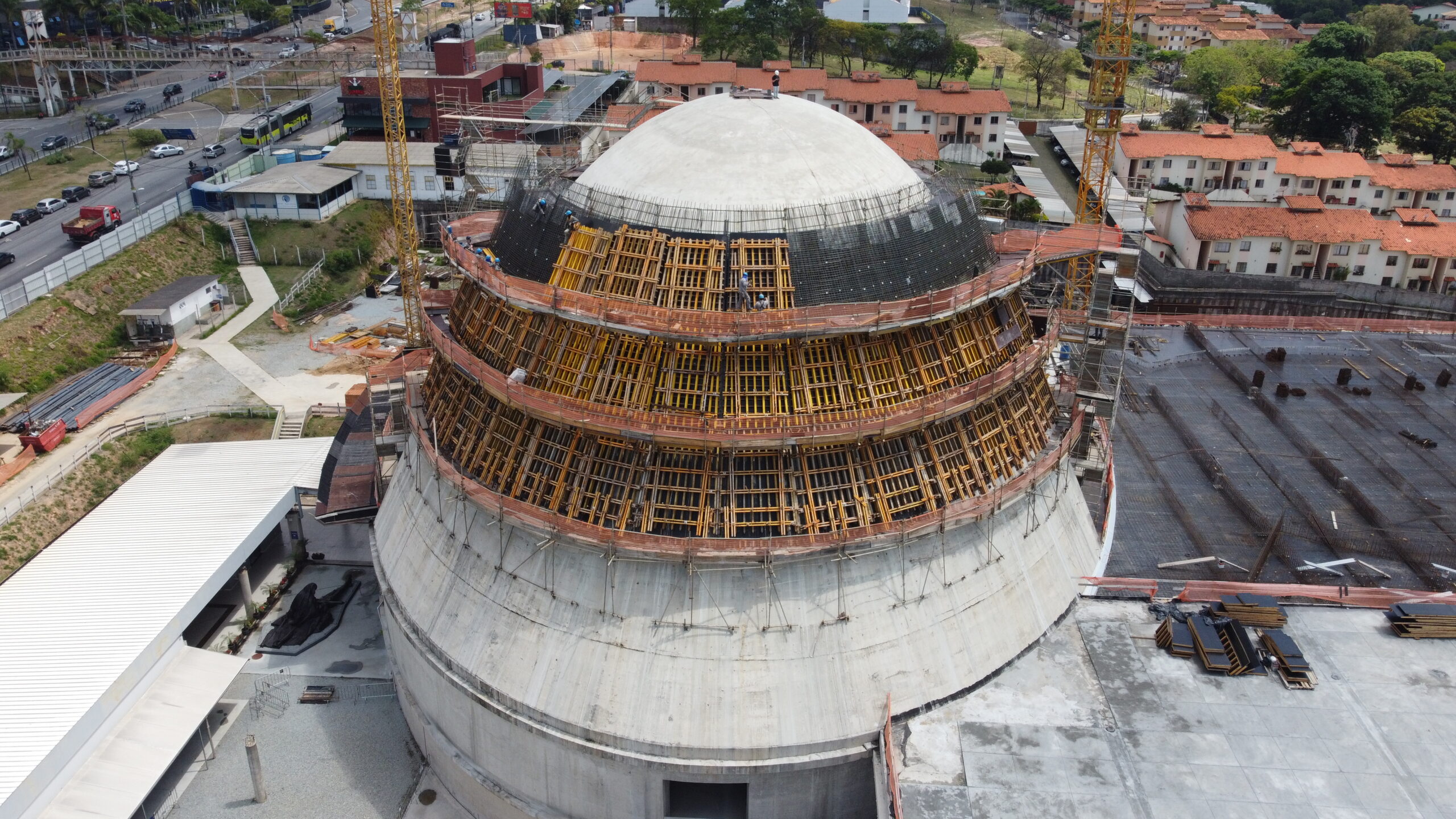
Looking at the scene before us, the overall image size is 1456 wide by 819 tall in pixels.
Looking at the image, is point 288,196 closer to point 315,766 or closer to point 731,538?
point 315,766

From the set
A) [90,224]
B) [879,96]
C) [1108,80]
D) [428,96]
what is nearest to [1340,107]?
[879,96]

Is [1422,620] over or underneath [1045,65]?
underneath

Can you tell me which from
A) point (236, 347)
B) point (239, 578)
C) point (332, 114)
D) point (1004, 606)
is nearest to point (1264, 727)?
point (1004, 606)

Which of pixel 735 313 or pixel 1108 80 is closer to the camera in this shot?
pixel 735 313

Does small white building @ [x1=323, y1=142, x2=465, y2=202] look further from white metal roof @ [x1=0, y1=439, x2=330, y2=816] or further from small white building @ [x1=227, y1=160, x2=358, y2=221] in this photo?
white metal roof @ [x1=0, y1=439, x2=330, y2=816]

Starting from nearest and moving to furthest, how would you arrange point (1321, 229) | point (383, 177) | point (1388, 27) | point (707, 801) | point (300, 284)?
1. point (707, 801)
2. point (300, 284)
3. point (1321, 229)
4. point (383, 177)
5. point (1388, 27)

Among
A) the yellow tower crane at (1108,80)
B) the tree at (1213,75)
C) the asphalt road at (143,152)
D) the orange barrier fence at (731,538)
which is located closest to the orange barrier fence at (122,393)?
the asphalt road at (143,152)

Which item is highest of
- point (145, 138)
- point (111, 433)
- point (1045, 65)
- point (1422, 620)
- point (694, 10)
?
point (694, 10)

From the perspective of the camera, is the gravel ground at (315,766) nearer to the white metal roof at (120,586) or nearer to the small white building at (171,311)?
the white metal roof at (120,586)
